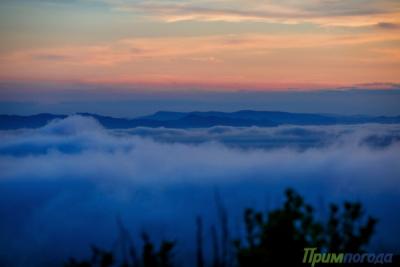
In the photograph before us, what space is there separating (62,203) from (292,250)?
1884 inches

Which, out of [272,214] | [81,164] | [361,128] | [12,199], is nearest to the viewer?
[272,214]

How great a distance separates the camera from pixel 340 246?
7.73 meters

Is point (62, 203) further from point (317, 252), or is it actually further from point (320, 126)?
point (317, 252)

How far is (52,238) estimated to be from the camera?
48.9 metres

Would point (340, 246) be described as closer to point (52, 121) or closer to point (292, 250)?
point (292, 250)

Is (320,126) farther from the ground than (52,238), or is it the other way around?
(320,126)

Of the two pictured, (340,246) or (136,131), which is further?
(136,131)

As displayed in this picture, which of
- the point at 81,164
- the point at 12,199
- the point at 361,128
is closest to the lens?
the point at 361,128

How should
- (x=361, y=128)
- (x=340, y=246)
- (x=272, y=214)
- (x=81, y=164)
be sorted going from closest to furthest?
1. (x=272, y=214)
2. (x=340, y=246)
3. (x=361, y=128)
4. (x=81, y=164)

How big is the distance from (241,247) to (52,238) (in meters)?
44.4

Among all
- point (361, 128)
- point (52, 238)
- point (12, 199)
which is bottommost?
point (52, 238)

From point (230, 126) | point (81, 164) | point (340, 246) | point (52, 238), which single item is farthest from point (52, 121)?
point (340, 246)

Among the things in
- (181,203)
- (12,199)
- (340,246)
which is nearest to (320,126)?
(181,203)

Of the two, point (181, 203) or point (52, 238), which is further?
point (181, 203)
